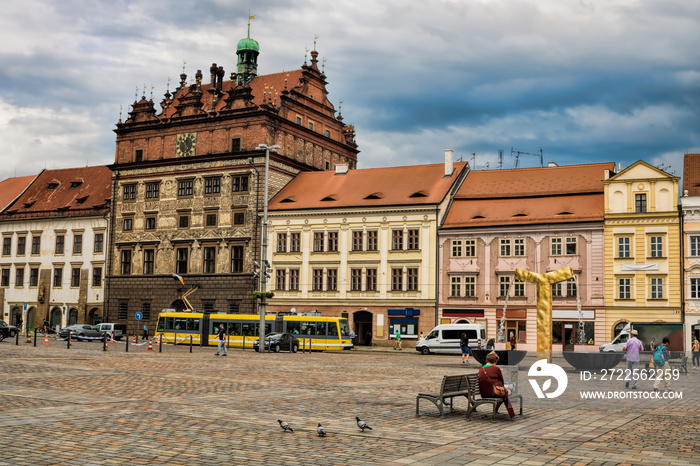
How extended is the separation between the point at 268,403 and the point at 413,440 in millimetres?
5758

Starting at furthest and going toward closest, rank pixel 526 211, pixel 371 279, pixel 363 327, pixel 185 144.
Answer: pixel 185 144, pixel 363 327, pixel 371 279, pixel 526 211

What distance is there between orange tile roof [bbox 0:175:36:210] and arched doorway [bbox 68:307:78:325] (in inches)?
585

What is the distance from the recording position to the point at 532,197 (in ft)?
196

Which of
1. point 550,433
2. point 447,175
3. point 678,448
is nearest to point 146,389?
point 550,433

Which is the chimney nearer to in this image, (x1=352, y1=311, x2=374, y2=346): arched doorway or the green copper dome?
(x1=352, y1=311, x2=374, y2=346): arched doorway

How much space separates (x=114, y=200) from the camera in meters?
75.2

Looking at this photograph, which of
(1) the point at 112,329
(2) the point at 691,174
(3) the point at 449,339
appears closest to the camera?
(3) the point at 449,339

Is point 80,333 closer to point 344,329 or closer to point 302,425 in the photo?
point 344,329

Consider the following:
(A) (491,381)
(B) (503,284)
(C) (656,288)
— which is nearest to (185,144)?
(B) (503,284)

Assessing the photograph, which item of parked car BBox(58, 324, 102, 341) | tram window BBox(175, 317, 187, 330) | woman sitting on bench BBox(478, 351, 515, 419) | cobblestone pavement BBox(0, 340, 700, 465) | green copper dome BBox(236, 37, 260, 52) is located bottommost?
cobblestone pavement BBox(0, 340, 700, 465)

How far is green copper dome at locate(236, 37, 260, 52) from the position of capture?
7888cm

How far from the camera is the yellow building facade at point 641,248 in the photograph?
53969 mm

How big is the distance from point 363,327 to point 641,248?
21142 mm

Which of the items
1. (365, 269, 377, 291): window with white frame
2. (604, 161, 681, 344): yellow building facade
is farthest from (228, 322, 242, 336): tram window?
(604, 161, 681, 344): yellow building facade
